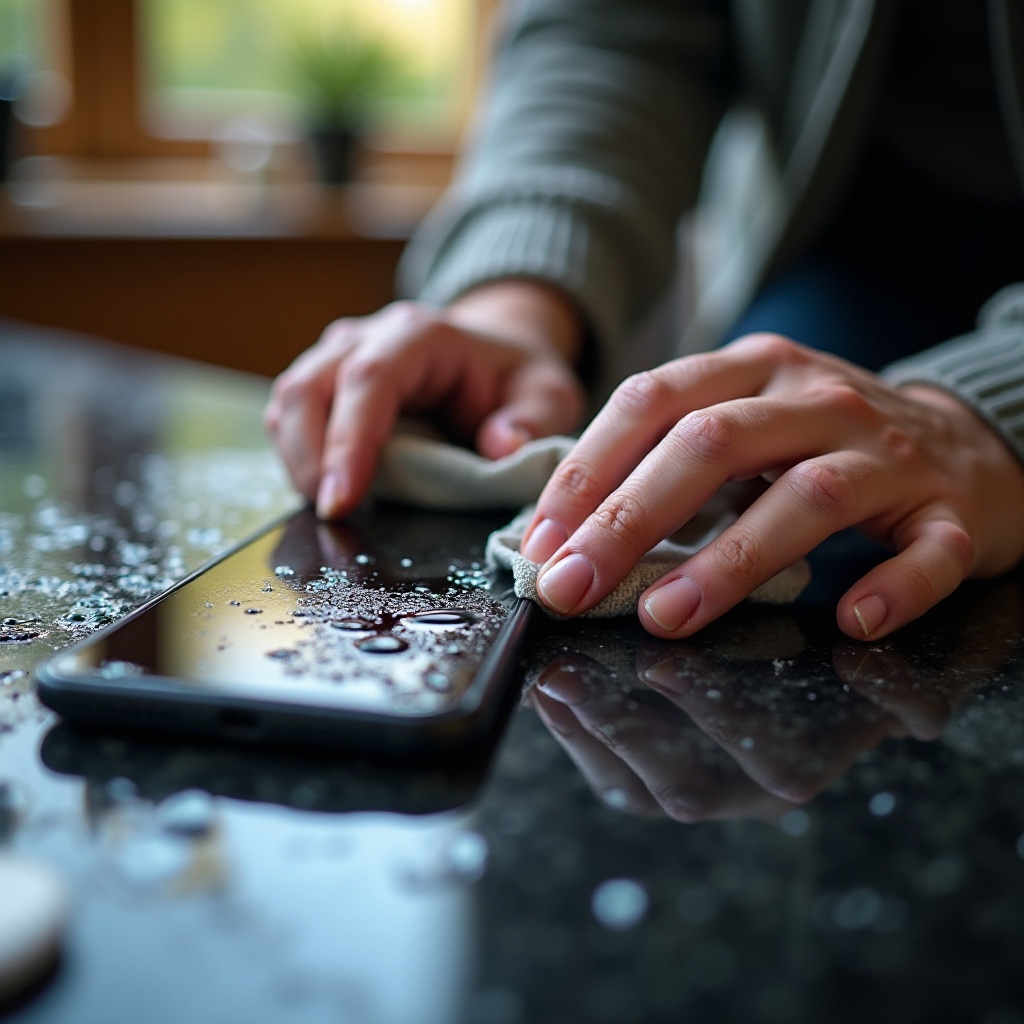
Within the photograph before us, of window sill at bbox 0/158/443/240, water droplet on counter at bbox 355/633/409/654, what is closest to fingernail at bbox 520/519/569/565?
water droplet on counter at bbox 355/633/409/654

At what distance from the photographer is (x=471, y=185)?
1.12 m

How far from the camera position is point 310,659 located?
0.39 m

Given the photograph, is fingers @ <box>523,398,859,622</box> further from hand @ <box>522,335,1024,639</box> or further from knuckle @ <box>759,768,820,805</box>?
knuckle @ <box>759,768,820,805</box>

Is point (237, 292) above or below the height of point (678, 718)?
below

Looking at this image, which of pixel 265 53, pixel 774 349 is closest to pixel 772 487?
pixel 774 349

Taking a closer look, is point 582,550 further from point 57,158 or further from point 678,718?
point 57,158

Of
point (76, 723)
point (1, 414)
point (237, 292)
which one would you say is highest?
point (76, 723)

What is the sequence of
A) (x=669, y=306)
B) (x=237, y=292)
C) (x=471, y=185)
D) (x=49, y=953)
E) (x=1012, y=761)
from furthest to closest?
(x=237, y=292) < (x=669, y=306) < (x=471, y=185) < (x=1012, y=761) < (x=49, y=953)

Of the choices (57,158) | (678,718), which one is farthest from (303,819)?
(57,158)

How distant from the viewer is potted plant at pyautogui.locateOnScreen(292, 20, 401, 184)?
8.27 ft

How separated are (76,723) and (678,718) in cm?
22

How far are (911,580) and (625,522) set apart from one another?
0.47 feet

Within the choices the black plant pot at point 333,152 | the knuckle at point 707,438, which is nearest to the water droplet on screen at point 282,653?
the knuckle at point 707,438

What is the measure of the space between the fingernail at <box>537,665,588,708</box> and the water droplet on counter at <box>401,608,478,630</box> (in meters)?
0.04
